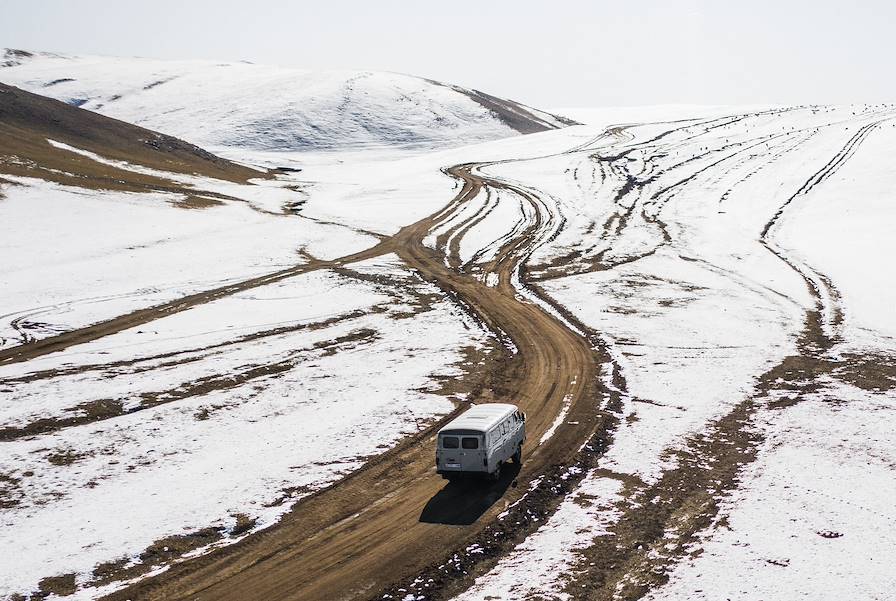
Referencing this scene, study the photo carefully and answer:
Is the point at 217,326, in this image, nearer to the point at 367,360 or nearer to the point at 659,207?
the point at 367,360

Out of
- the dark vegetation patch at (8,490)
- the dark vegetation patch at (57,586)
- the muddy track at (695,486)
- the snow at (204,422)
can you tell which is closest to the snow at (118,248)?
the snow at (204,422)

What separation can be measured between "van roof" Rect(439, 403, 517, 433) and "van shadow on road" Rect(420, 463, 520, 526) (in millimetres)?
1975

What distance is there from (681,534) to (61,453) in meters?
21.6

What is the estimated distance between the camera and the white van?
22.8 meters

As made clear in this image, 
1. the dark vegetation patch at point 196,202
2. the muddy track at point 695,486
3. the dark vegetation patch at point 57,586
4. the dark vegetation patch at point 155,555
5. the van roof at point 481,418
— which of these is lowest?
the dark vegetation patch at point 57,586

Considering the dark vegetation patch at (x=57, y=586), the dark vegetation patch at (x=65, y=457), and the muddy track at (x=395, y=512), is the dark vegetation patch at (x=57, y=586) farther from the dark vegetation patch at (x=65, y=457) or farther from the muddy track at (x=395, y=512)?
the dark vegetation patch at (x=65, y=457)

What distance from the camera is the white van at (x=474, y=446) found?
74.8ft

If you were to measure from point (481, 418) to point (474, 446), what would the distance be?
4.45 ft

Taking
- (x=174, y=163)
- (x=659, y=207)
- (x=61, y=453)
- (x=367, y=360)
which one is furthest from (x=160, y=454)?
(x=174, y=163)

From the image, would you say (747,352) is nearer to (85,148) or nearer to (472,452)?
(472,452)

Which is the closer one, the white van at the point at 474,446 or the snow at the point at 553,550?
the snow at the point at 553,550

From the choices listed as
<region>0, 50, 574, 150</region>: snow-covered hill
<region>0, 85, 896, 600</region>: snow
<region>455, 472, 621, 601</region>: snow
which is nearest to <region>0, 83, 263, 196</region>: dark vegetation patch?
<region>0, 85, 896, 600</region>: snow

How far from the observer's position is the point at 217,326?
42344mm

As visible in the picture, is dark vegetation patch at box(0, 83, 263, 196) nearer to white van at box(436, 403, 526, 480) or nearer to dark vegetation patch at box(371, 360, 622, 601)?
white van at box(436, 403, 526, 480)
